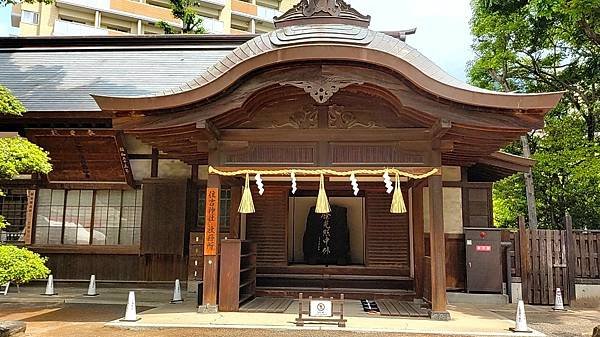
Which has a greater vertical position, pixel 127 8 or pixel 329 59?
pixel 127 8

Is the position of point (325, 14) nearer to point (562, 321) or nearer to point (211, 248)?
point (211, 248)

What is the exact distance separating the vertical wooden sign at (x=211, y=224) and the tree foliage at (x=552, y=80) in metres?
11.7

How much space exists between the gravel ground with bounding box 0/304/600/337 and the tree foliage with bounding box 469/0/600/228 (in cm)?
715

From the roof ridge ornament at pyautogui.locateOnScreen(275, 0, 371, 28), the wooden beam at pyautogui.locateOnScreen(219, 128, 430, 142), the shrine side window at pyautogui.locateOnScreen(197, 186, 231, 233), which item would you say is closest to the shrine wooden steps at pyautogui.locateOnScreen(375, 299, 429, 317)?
the wooden beam at pyautogui.locateOnScreen(219, 128, 430, 142)

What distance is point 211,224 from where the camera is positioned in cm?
829

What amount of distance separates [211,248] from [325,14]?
15.4ft

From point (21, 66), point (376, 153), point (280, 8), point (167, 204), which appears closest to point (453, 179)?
point (376, 153)

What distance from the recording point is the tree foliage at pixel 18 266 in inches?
257

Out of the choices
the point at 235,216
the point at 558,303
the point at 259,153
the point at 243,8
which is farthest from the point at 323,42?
the point at 243,8

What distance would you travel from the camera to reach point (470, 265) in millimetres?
10289

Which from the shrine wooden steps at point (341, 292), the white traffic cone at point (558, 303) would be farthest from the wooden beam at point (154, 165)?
the white traffic cone at point (558, 303)

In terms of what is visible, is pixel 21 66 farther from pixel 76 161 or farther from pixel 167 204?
pixel 167 204

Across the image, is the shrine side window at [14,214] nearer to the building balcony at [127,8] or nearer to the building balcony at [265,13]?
the building balcony at [127,8]

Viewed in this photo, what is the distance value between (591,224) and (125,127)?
1809 centimetres
